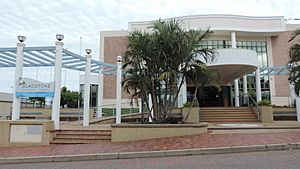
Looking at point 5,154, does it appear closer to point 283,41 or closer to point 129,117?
point 129,117

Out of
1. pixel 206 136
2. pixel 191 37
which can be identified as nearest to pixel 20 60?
pixel 191 37

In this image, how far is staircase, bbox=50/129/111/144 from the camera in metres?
10.7

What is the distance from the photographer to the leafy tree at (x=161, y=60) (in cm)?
1173

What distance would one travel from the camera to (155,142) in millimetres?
9836

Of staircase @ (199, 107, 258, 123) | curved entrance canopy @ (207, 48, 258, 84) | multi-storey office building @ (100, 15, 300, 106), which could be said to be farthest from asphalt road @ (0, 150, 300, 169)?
multi-storey office building @ (100, 15, 300, 106)

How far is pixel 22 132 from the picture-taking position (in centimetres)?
1085

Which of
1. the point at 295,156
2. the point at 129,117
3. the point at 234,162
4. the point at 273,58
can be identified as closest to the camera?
the point at 234,162

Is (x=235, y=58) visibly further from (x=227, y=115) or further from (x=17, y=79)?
(x=17, y=79)

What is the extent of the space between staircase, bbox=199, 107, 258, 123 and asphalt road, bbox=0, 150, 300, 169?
10202mm

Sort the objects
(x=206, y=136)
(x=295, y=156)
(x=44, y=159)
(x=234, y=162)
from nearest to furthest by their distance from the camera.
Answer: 1. (x=234, y=162)
2. (x=295, y=156)
3. (x=44, y=159)
4. (x=206, y=136)

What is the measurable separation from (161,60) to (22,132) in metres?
7.01

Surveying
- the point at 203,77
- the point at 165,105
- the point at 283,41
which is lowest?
the point at 165,105

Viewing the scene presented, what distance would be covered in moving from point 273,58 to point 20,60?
29.9m

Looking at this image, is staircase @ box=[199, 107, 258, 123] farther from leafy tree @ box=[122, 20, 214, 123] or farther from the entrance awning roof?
the entrance awning roof
